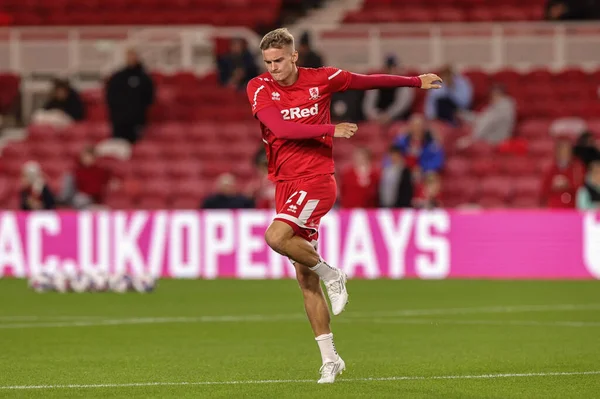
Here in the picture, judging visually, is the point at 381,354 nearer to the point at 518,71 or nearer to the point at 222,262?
the point at 222,262

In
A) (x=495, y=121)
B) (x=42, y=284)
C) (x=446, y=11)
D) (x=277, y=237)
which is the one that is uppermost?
(x=446, y=11)

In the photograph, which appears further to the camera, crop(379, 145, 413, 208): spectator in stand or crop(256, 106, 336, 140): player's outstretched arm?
crop(379, 145, 413, 208): spectator in stand

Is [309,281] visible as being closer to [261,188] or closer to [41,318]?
[41,318]

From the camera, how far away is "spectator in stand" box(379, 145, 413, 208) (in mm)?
19234

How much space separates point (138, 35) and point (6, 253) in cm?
633

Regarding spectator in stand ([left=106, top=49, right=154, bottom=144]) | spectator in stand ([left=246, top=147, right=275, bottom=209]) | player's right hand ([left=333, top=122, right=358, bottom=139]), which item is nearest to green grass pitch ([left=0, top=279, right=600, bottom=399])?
player's right hand ([left=333, top=122, right=358, bottom=139])

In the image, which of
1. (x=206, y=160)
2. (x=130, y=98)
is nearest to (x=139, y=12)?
(x=130, y=98)

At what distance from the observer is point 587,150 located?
19.7m

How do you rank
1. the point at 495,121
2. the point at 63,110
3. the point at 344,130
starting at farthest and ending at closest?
1. the point at 63,110
2. the point at 495,121
3. the point at 344,130

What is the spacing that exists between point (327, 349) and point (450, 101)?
14.1 m

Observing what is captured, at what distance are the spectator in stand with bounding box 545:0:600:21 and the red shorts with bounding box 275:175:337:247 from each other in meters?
16.3

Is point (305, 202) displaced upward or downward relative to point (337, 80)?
downward

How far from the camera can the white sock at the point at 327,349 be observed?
8453 millimetres

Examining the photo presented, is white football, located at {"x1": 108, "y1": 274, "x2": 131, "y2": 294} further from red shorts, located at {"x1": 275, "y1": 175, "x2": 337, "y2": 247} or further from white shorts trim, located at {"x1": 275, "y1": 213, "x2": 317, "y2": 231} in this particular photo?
white shorts trim, located at {"x1": 275, "y1": 213, "x2": 317, "y2": 231}
